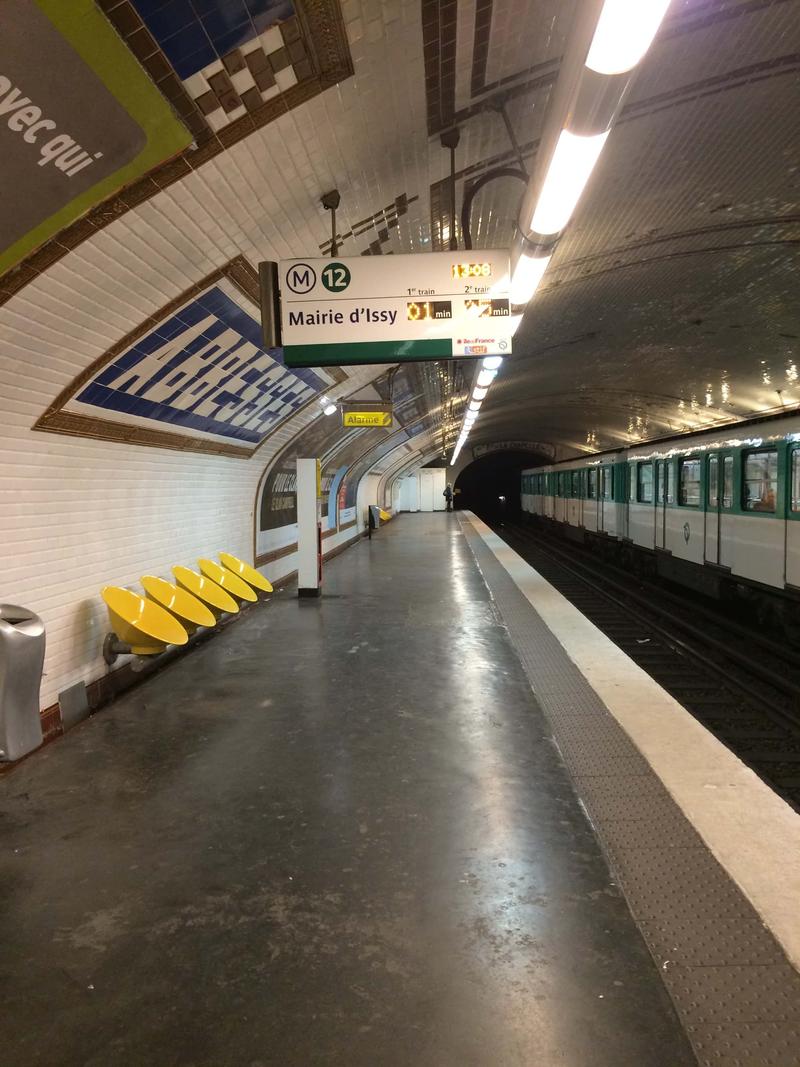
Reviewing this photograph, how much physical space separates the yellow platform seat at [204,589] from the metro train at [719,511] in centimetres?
Answer: 614

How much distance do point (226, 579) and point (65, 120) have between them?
18.7ft

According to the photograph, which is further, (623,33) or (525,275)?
(525,275)

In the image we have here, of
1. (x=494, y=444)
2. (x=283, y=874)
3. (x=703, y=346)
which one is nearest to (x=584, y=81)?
(x=283, y=874)

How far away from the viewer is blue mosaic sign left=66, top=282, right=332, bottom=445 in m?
4.78

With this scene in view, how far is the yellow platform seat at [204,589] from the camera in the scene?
6914mm

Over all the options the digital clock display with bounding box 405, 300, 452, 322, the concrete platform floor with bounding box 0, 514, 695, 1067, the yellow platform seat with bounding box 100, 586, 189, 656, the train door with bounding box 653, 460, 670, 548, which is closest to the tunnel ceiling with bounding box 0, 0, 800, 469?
the digital clock display with bounding box 405, 300, 452, 322

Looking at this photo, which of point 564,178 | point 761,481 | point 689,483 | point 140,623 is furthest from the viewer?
point 689,483

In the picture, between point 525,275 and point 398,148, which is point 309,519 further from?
point 398,148

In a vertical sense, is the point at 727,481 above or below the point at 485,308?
below

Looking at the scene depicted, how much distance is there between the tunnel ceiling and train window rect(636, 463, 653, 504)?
620 cm

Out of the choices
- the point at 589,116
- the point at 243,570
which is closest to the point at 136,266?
the point at 589,116

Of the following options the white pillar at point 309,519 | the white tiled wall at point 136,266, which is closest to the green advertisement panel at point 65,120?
the white tiled wall at point 136,266

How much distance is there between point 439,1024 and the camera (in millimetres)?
2064

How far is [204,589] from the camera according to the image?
703cm
